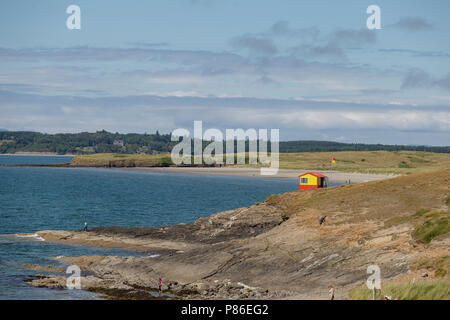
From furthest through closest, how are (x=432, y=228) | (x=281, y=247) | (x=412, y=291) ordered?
(x=281, y=247), (x=432, y=228), (x=412, y=291)

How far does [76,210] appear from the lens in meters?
91.8

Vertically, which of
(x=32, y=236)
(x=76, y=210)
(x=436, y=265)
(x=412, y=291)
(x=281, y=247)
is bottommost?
(x=76, y=210)

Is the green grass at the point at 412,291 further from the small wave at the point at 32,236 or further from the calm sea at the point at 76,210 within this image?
the small wave at the point at 32,236

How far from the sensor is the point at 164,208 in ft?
313

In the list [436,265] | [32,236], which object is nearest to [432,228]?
[436,265]

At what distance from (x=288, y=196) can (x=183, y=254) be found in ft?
62.8

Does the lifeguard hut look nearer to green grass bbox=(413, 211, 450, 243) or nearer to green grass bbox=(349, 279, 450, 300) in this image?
green grass bbox=(413, 211, 450, 243)

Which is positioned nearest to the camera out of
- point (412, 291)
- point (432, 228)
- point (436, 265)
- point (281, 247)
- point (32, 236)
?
point (412, 291)

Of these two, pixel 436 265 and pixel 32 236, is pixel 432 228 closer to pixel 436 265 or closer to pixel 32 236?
pixel 436 265

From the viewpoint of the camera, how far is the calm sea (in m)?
48.3

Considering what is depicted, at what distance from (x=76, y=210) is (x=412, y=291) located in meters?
68.8
